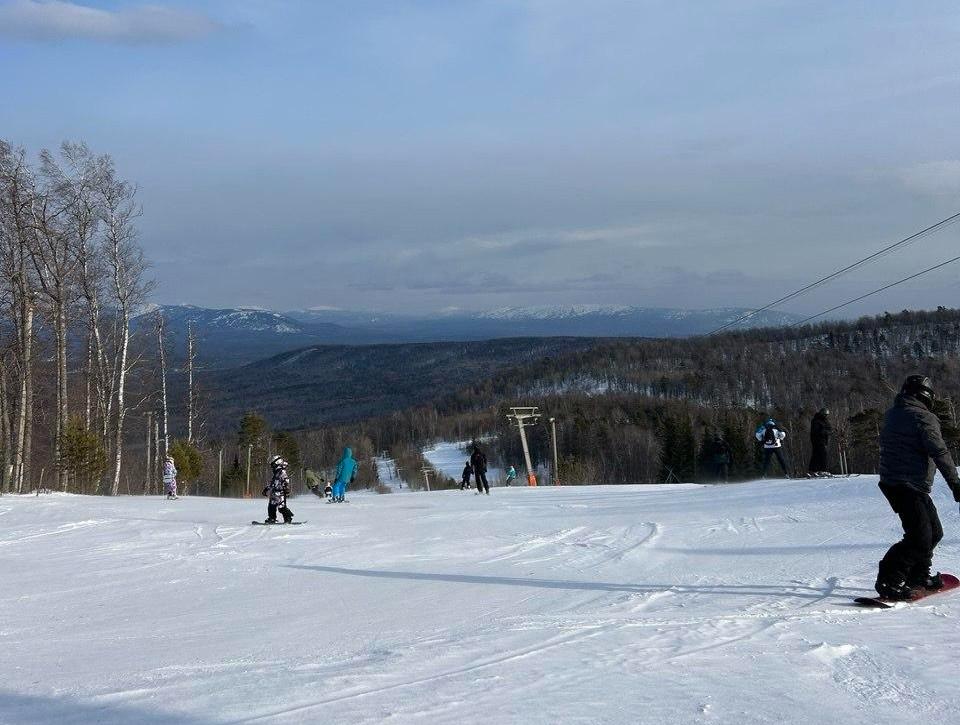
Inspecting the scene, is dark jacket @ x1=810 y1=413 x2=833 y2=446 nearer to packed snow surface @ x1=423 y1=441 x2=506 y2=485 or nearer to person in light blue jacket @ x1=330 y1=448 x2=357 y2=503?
person in light blue jacket @ x1=330 y1=448 x2=357 y2=503

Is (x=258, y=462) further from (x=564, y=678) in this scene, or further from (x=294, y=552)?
(x=564, y=678)

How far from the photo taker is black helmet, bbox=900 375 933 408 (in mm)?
7770

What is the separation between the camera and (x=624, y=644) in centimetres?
686

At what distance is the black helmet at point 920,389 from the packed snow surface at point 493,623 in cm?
176

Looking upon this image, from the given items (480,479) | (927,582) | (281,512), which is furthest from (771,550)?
(480,479)

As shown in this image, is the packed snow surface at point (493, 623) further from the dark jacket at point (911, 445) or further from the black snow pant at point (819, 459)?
the black snow pant at point (819, 459)

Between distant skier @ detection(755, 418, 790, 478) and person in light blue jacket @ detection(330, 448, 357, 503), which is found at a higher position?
distant skier @ detection(755, 418, 790, 478)

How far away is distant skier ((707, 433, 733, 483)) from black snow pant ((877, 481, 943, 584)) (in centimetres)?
7402

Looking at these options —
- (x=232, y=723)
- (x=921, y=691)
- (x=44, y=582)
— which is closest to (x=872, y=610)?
(x=921, y=691)

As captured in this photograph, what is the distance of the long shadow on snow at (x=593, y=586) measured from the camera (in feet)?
27.8

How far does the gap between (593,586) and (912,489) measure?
3.40 m

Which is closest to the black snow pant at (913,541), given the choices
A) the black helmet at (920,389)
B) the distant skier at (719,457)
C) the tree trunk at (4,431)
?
the black helmet at (920,389)

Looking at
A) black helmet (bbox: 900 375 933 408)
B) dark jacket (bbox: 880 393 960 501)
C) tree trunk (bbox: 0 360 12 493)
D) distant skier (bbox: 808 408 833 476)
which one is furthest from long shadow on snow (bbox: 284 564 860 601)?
tree trunk (bbox: 0 360 12 493)

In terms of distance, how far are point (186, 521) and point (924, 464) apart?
1477 centimetres
